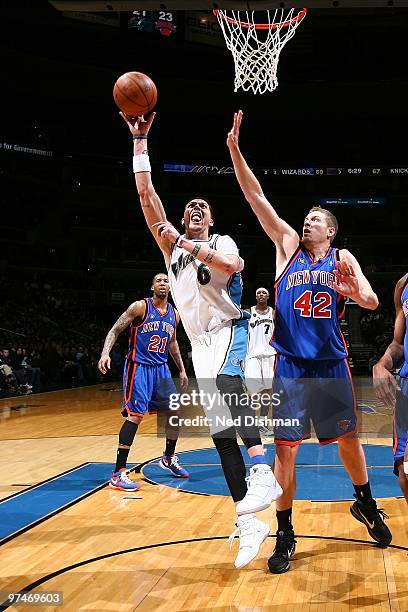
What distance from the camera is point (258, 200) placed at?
4004mm

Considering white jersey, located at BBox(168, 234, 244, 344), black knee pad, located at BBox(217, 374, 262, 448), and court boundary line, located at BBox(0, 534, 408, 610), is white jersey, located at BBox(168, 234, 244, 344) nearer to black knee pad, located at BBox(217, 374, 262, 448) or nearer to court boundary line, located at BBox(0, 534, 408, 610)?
black knee pad, located at BBox(217, 374, 262, 448)

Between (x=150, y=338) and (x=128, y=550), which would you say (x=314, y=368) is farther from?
(x=150, y=338)

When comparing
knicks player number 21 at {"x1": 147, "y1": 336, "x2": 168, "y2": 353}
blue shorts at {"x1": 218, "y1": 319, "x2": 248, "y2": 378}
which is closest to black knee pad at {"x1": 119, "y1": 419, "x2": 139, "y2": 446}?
knicks player number 21 at {"x1": 147, "y1": 336, "x2": 168, "y2": 353}

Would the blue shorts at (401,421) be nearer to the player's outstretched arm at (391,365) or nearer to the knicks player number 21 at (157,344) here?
the player's outstretched arm at (391,365)

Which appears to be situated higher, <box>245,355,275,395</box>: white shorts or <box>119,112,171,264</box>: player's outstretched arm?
<box>119,112,171,264</box>: player's outstretched arm

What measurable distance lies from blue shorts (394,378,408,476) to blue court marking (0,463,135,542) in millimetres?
2711

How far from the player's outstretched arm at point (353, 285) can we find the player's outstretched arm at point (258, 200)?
0.52 m

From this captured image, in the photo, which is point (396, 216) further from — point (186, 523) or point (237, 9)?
point (186, 523)

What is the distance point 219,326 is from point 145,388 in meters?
2.62

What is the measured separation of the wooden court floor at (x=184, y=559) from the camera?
3256mm

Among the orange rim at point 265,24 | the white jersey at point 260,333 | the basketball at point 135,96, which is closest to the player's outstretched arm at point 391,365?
the basketball at point 135,96

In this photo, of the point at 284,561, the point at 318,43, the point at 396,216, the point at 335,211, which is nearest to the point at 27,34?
the point at 318,43

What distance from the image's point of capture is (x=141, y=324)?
638 cm

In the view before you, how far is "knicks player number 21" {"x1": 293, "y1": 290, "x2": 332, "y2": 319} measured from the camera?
389cm
